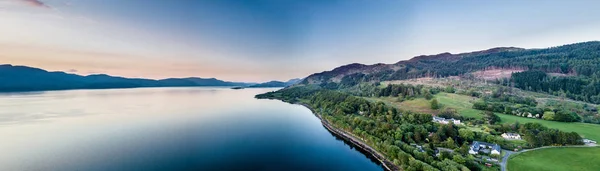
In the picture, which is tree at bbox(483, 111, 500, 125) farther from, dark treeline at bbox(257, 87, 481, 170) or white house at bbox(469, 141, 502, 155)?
white house at bbox(469, 141, 502, 155)

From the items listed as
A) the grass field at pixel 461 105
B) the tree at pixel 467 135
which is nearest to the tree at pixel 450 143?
the tree at pixel 467 135

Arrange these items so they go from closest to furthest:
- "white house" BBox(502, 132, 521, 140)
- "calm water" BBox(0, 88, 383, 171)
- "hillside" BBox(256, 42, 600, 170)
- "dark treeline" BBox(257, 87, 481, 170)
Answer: "dark treeline" BBox(257, 87, 481, 170) < "calm water" BBox(0, 88, 383, 171) < "hillside" BBox(256, 42, 600, 170) < "white house" BBox(502, 132, 521, 140)

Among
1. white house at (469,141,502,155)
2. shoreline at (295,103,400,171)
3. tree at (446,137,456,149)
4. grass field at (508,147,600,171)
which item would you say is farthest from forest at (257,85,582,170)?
grass field at (508,147,600,171)

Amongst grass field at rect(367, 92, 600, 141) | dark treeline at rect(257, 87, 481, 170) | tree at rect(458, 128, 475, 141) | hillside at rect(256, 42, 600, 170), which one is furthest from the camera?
grass field at rect(367, 92, 600, 141)

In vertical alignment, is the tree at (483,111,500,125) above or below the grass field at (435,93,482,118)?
below

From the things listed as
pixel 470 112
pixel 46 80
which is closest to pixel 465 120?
pixel 470 112

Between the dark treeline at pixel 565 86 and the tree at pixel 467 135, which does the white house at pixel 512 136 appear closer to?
the tree at pixel 467 135

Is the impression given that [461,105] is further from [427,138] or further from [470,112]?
[427,138]

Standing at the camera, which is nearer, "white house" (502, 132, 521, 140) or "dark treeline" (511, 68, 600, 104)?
"white house" (502, 132, 521, 140)

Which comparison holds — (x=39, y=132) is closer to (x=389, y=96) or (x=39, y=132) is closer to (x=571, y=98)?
(x=389, y=96)

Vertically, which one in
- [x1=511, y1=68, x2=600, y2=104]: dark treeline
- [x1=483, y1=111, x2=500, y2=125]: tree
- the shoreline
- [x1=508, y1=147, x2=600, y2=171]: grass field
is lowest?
the shoreline

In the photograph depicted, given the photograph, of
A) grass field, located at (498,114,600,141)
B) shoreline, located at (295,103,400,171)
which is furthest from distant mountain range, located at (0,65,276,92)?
grass field, located at (498,114,600,141)
